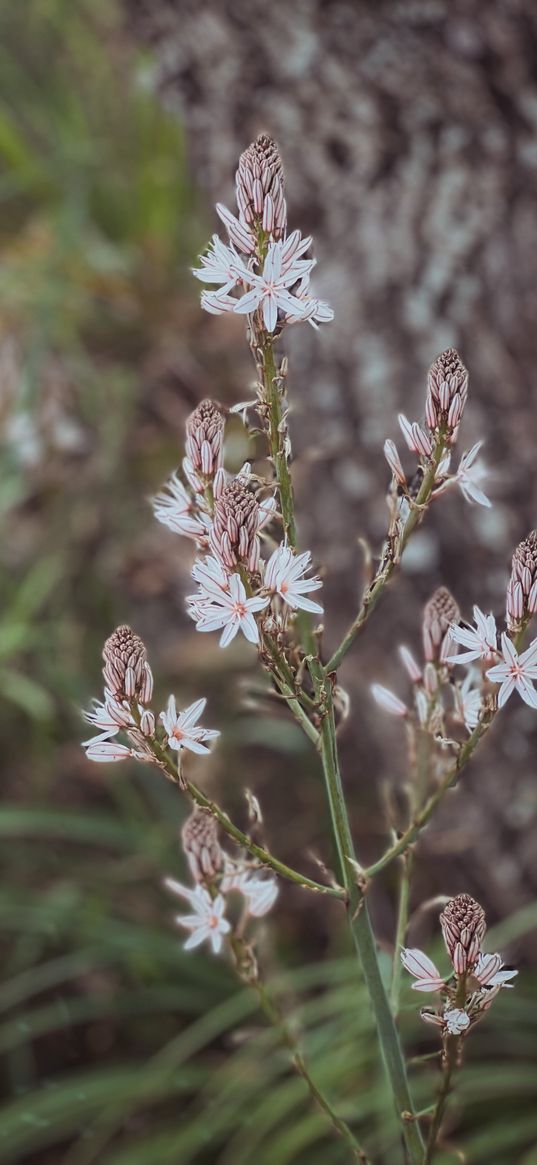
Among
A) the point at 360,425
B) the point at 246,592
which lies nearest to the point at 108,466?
the point at 360,425

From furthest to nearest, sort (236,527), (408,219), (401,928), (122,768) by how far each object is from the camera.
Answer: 1. (122,768)
2. (408,219)
3. (401,928)
4. (236,527)

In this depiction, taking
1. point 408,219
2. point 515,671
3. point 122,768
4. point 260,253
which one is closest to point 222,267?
point 260,253

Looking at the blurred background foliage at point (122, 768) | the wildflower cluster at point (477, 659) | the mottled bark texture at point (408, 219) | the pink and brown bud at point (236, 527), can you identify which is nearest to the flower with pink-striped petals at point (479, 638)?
the wildflower cluster at point (477, 659)

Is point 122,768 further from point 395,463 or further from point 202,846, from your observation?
point 395,463

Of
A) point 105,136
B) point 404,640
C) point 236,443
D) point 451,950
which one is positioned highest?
point 105,136

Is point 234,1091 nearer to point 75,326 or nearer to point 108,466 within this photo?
point 108,466

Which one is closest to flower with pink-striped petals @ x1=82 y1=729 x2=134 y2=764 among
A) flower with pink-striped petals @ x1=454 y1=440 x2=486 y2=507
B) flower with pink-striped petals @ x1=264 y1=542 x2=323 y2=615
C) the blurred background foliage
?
flower with pink-striped petals @ x1=264 y1=542 x2=323 y2=615

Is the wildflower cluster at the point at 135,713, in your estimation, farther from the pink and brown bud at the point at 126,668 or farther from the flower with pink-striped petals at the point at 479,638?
the flower with pink-striped petals at the point at 479,638
